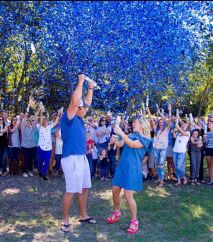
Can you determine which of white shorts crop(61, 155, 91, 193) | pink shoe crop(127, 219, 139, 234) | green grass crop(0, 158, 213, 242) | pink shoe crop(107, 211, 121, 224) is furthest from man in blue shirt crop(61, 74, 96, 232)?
pink shoe crop(127, 219, 139, 234)

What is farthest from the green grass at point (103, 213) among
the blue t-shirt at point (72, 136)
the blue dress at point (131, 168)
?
the blue t-shirt at point (72, 136)

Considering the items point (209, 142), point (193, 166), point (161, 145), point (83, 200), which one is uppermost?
point (209, 142)

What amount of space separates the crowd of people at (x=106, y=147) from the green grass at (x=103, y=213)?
564mm

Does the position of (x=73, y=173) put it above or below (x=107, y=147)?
below

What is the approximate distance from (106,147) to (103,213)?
3.33 m

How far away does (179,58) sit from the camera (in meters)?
8.55

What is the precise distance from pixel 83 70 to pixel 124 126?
5.65 feet

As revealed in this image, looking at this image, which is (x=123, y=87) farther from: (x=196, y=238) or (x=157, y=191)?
(x=196, y=238)

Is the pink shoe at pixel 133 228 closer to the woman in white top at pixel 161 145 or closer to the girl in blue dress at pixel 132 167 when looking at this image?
the girl in blue dress at pixel 132 167

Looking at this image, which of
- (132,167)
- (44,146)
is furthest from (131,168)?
(44,146)

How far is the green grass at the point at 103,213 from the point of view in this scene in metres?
5.16

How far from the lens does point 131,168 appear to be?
527 cm

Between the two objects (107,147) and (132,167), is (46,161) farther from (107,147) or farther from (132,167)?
(132,167)

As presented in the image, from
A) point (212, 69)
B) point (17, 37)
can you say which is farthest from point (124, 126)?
point (212, 69)
